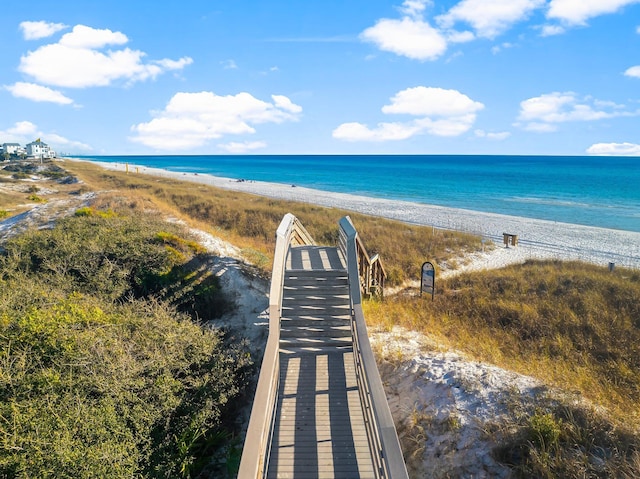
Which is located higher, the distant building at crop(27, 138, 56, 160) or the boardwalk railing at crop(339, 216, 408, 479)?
the distant building at crop(27, 138, 56, 160)

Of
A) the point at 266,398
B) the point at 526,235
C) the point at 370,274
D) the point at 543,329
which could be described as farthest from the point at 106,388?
the point at 526,235

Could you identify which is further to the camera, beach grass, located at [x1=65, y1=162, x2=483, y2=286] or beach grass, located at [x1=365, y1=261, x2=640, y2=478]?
beach grass, located at [x1=65, y1=162, x2=483, y2=286]

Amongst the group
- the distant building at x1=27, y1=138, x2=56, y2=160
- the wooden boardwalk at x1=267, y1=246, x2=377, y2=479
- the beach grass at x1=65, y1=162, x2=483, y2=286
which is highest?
the distant building at x1=27, y1=138, x2=56, y2=160

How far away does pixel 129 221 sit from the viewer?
16.6 metres

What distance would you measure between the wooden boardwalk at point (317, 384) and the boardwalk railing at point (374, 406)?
0.45 m

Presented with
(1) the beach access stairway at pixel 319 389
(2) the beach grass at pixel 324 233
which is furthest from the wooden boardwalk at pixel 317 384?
(2) the beach grass at pixel 324 233

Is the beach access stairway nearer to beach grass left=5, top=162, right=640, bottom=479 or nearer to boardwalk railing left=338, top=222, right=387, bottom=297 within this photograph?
beach grass left=5, top=162, right=640, bottom=479

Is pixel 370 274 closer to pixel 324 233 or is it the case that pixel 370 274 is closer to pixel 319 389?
pixel 319 389

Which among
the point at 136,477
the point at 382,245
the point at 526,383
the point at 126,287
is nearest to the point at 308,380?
the point at 136,477

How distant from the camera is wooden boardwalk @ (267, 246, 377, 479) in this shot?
6.58m

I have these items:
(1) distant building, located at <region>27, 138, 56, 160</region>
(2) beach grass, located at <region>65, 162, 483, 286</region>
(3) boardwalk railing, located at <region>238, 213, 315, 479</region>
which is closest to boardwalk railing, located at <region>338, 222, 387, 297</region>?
(2) beach grass, located at <region>65, 162, 483, 286</region>

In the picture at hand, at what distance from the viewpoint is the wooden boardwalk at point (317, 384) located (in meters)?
6.58

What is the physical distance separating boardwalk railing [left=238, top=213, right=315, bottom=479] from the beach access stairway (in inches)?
0.5

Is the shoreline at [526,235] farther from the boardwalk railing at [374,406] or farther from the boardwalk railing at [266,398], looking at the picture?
the boardwalk railing at [266,398]
